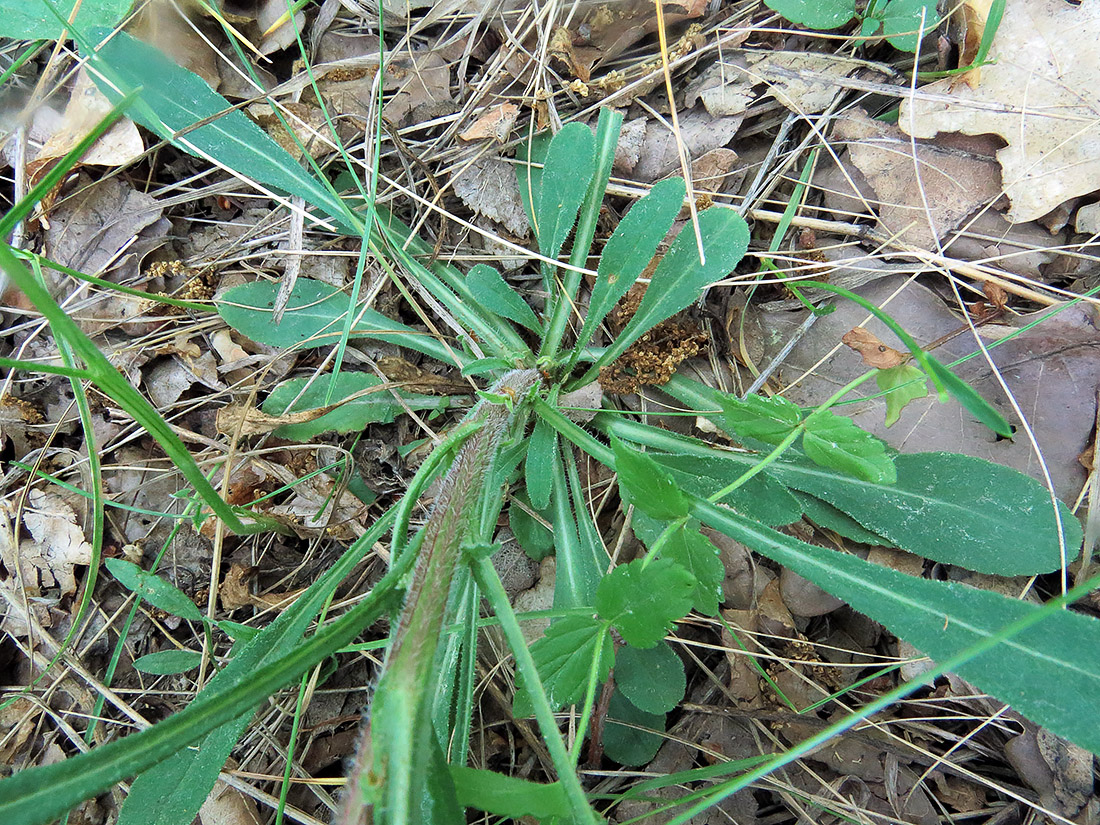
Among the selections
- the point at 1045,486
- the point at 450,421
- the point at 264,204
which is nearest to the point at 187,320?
the point at 264,204

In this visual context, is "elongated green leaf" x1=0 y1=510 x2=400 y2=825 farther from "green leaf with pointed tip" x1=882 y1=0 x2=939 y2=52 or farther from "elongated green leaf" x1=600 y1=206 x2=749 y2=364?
"green leaf with pointed tip" x1=882 y1=0 x2=939 y2=52

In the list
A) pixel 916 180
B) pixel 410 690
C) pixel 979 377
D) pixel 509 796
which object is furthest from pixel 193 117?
pixel 979 377

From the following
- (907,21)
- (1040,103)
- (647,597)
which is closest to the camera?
(647,597)

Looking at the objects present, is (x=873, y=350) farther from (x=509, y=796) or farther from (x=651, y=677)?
(x=509, y=796)

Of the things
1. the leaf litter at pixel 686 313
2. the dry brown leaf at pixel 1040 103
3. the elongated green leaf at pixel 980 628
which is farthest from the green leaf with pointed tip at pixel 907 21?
the elongated green leaf at pixel 980 628

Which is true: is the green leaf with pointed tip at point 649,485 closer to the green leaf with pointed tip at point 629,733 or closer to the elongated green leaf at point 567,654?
the elongated green leaf at point 567,654

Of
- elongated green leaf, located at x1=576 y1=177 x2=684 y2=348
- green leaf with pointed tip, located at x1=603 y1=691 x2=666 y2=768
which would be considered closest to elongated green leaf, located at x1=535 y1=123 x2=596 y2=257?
elongated green leaf, located at x1=576 y1=177 x2=684 y2=348
